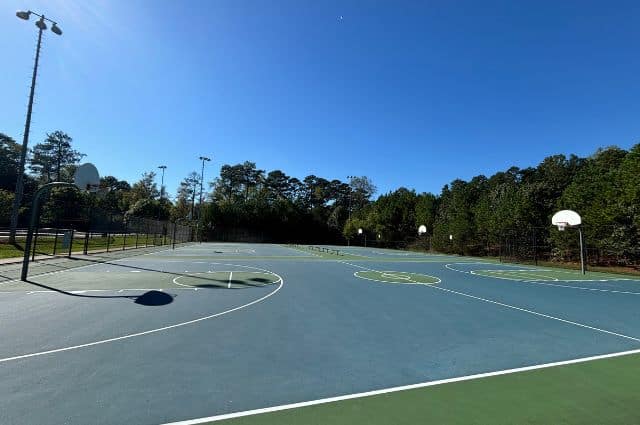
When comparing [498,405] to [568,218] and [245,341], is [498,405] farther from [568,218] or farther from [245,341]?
[568,218]

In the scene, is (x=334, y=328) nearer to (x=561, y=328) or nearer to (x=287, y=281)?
(x=561, y=328)

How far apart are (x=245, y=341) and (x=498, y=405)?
3698 millimetres

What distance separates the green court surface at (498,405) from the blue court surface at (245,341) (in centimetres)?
33

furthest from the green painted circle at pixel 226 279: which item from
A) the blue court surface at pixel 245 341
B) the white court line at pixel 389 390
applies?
the white court line at pixel 389 390

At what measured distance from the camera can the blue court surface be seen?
3.74 meters

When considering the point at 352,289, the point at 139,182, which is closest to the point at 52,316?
the point at 352,289

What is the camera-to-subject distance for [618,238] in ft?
81.5

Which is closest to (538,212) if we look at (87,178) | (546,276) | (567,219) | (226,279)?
(567,219)

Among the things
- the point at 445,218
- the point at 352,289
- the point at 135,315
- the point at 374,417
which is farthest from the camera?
the point at 445,218

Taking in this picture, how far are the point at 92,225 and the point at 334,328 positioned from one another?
74.1 feet

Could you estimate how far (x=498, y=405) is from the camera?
3.71 m

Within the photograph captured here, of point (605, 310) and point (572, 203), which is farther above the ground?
point (572, 203)

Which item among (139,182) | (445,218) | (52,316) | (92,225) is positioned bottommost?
(52,316)

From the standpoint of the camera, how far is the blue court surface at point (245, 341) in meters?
3.74
